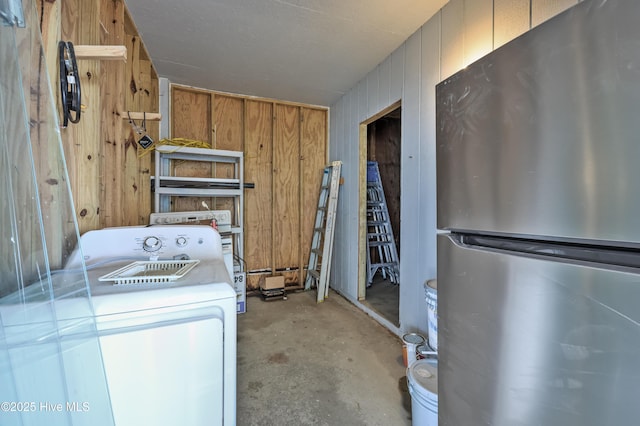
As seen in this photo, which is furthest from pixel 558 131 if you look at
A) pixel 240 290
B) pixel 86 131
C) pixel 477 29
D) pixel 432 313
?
pixel 240 290

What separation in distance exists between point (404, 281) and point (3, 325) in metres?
2.17

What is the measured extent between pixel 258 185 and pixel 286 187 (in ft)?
1.23

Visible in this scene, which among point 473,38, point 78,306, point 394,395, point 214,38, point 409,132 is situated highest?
point 214,38

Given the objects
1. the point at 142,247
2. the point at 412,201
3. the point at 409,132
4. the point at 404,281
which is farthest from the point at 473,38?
the point at 142,247

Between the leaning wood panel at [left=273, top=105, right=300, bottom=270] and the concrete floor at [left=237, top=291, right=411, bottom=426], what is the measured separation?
0.91 m

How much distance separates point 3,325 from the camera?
0.56m

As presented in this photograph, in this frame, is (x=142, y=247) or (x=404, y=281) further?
(x=404, y=281)

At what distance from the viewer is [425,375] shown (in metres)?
1.27

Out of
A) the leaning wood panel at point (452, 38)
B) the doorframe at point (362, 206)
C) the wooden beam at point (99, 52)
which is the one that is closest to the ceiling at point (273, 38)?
the leaning wood panel at point (452, 38)

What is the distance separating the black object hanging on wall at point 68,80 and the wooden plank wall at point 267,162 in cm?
207

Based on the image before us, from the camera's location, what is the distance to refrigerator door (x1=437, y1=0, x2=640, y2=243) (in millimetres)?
438

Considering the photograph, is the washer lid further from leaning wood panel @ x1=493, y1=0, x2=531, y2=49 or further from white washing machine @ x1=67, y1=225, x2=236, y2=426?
leaning wood panel @ x1=493, y1=0, x2=531, y2=49

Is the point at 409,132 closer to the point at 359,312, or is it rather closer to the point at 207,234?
the point at 207,234

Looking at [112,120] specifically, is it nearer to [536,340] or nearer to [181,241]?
[181,241]
